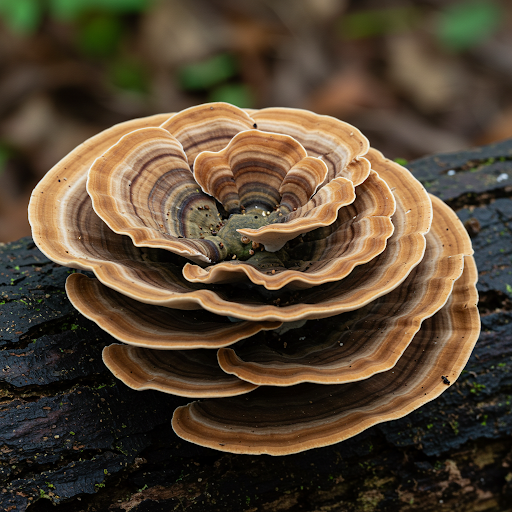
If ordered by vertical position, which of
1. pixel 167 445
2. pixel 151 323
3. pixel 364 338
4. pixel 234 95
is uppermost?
pixel 151 323

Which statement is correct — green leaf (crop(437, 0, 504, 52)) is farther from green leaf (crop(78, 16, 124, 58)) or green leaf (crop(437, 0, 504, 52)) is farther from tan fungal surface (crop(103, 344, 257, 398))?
tan fungal surface (crop(103, 344, 257, 398))

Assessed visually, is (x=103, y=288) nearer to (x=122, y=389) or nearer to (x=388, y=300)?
(x=122, y=389)

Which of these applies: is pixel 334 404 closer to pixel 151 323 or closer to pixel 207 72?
pixel 151 323

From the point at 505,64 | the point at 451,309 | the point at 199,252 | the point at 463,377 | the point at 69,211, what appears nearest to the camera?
the point at 199,252

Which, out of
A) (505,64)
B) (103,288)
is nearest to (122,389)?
(103,288)

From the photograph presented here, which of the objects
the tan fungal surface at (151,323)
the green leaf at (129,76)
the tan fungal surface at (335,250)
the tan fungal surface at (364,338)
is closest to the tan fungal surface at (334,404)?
the tan fungal surface at (364,338)

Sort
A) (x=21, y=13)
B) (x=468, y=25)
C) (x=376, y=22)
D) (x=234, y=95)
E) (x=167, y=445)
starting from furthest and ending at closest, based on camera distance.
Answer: (x=376, y=22) → (x=468, y=25) → (x=234, y=95) → (x=21, y=13) → (x=167, y=445)

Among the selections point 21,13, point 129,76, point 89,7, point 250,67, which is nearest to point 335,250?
point 250,67
